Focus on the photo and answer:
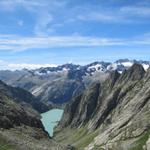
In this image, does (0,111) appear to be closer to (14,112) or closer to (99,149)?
(14,112)

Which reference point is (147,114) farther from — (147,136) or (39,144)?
(39,144)

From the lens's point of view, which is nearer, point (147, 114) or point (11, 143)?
point (11, 143)

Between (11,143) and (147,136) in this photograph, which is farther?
(147,136)

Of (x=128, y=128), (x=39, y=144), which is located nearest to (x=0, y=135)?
(x=39, y=144)

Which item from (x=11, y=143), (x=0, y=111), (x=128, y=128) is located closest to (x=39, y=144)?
(x=11, y=143)

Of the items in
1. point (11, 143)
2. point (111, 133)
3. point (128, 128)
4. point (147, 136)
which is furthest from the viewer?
point (111, 133)

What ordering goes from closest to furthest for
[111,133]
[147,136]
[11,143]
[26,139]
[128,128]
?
[11,143]
[26,139]
[147,136]
[128,128]
[111,133]

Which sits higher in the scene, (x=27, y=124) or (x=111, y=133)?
(x=27, y=124)

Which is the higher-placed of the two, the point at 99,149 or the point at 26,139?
the point at 26,139

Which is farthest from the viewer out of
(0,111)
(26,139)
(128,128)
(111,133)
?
(111,133)
